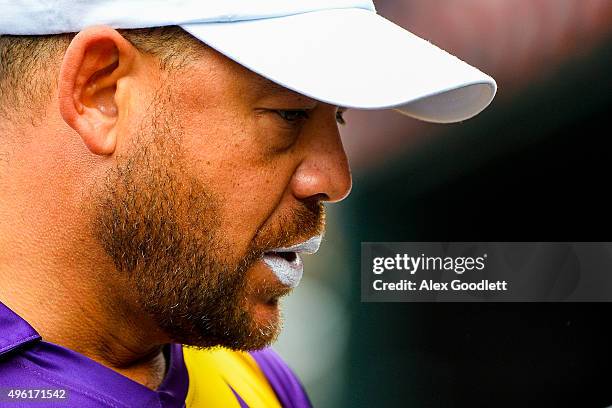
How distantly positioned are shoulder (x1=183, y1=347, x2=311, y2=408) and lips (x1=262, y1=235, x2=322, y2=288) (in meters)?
0.19

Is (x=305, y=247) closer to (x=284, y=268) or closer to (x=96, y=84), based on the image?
(x=284, y=268)

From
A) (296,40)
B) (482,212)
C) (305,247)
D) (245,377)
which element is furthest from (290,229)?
(482,212)

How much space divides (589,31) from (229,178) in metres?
1.79

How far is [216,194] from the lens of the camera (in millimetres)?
1119

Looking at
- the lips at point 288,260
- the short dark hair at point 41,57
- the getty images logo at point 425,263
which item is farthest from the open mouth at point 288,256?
the getty images logo at point 425,263

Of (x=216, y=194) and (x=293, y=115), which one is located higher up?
(x=293, y=115)

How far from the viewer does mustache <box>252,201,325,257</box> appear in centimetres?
116

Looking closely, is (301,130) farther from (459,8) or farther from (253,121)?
(459,8)

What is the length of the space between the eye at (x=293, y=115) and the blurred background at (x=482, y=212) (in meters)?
1.33

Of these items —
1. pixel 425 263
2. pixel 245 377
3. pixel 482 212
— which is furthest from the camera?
pixel 482 212

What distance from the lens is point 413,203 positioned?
256 cm

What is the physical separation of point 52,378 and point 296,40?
52 centimetres

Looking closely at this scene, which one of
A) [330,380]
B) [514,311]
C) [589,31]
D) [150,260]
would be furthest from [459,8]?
[150,260]

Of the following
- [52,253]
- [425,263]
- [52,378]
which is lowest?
[52,378]
